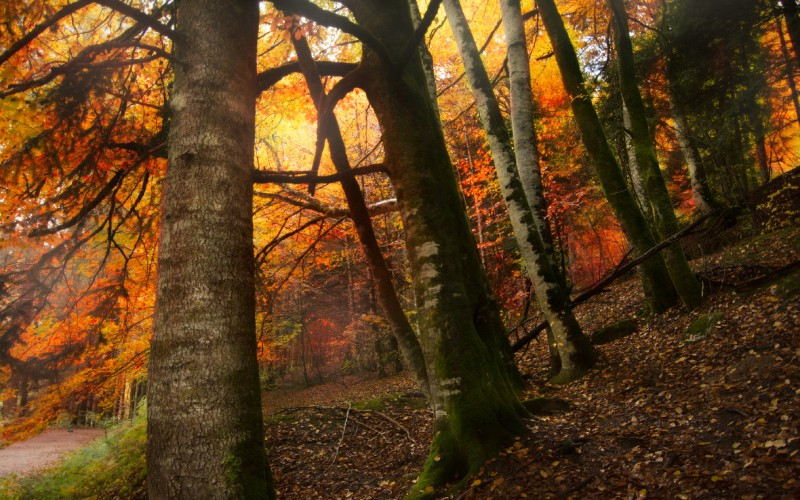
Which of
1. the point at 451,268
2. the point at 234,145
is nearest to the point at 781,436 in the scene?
the point at 451,268

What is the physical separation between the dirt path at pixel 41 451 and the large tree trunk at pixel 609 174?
15.9m

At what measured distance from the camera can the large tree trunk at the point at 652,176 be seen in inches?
272

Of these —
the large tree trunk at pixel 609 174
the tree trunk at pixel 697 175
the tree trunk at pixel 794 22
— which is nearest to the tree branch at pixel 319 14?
the large tree trunk at pixel 609 174

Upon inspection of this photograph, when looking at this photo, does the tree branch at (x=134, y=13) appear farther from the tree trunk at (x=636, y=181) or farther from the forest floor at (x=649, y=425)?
the tree trunk at (x=636, y=181)

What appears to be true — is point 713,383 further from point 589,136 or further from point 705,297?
point 589,136

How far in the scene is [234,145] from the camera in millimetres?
2447

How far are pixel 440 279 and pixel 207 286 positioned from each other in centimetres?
207

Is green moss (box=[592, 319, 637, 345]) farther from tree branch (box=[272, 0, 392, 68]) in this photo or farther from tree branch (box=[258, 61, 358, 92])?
tree branch (box=[272, 0, 392, 68])

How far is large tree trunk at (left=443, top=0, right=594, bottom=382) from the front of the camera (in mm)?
6383

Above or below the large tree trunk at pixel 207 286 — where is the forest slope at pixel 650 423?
below

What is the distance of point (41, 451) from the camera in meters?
15.0

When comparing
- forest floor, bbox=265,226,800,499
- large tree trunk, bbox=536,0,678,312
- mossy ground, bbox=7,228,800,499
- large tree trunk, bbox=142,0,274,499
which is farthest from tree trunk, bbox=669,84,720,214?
large tree trunk, bbox=142,0,274,499

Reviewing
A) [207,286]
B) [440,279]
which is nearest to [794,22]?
[440,279]

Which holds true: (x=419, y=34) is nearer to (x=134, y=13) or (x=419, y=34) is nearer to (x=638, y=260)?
(x=134, y=13)
